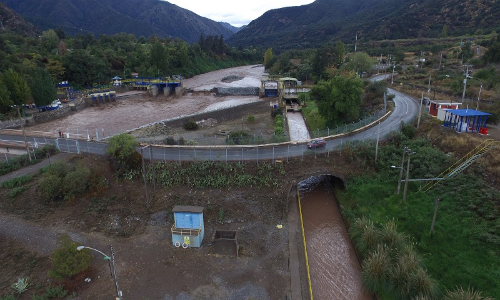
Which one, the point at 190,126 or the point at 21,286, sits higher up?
the point at 190,126

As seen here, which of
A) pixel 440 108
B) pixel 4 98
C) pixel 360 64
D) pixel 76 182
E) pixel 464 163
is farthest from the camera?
pixel 360 64

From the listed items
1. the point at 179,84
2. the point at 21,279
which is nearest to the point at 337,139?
the point at 21,279

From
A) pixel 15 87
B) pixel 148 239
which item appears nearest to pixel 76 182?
pixel 148 239

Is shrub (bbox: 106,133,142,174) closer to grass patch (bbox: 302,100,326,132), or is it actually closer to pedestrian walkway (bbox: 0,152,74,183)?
pedestrian walkway (bbox: 0,152,74,183)

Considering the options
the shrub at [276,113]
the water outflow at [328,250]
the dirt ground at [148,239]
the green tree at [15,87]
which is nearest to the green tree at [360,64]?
the shrub at [276,113]

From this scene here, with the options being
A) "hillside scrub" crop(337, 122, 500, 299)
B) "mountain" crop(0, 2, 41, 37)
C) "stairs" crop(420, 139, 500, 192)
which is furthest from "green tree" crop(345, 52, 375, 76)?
"mountain" crop(0, 2, 41, 37)

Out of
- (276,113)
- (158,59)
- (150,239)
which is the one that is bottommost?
(150,239)

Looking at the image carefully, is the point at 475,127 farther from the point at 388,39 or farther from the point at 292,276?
the point at 388,39

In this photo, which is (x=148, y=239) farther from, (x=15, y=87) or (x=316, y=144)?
(x=15, y=87)
